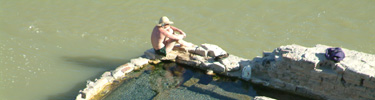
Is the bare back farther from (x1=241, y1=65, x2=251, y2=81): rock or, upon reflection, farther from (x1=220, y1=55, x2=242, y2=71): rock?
(x1=241, y1=65, x2=251, y2=81): rock

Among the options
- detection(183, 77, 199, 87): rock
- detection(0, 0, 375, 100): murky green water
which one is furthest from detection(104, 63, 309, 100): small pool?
detection(0, 0, 375, 100): murky green water

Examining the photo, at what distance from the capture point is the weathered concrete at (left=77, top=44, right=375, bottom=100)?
7457 millimetres

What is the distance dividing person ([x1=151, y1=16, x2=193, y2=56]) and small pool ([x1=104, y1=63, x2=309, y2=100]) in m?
0.60

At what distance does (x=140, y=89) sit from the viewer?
8.49 m

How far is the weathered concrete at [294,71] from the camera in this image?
7.46 m

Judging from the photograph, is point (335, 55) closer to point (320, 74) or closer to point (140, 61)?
point (320, 74)

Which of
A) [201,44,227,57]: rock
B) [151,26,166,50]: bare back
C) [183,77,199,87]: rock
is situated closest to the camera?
[183,77,199,87]: rock

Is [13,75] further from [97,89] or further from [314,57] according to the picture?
[314,57]

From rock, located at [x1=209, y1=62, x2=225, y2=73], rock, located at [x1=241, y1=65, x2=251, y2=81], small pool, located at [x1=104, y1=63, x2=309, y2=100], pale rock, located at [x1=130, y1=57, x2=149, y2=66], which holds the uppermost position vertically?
pale rock, located at [x1=130, y1=57, x2=149, y2=66]

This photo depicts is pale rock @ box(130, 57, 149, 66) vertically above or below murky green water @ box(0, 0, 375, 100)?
below

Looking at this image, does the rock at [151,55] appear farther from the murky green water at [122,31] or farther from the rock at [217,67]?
the rock at [217,67]

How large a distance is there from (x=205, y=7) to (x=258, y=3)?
2095 mm

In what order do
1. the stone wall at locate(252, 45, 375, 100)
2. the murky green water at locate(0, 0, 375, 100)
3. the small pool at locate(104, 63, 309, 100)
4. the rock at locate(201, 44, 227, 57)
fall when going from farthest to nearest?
the murky green water at locate(0, 0, 375, 100)
the rock at locate(201, 44, 227, 57)
the small pool at locate(104, 63, 309, 100)
the stone wall at locate(252, 45, 375, 100)

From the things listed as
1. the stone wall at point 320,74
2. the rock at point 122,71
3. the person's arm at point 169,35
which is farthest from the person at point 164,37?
the stone wall at point 320,74
